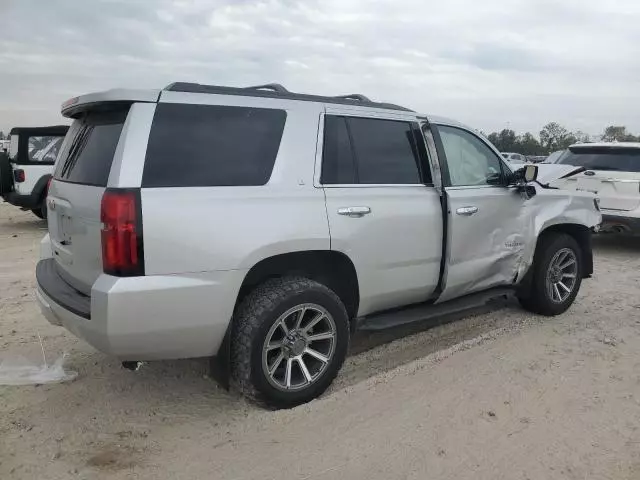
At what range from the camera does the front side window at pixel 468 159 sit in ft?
14.6

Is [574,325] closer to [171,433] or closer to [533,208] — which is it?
[533,208]

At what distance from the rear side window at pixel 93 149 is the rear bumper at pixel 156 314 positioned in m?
0.62

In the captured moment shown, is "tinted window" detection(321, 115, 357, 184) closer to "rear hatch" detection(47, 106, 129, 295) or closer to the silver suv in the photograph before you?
the silver suv

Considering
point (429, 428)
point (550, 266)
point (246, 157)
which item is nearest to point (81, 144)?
point (246, 157)

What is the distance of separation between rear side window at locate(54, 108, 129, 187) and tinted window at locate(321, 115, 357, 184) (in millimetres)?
1229

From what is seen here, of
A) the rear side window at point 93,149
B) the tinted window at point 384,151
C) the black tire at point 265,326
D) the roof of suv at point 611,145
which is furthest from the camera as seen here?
the roof of suv at point 611,145

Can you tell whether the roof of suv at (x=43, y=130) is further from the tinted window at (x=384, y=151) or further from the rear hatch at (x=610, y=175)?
the rear hatch at (x=610, y=175)

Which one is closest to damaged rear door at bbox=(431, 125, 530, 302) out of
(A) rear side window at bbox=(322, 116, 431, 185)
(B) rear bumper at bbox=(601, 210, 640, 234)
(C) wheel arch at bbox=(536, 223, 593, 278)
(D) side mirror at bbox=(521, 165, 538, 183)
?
(D) side mirror at bbox=(521, 165, 538, 183)

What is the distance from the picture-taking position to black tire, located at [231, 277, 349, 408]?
3209 millimetres

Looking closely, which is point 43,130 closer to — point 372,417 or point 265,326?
point 265,326

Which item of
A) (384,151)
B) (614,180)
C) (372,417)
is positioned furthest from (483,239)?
(614,180)

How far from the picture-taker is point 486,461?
9.62ft

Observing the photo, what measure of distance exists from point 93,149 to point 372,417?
227 cm

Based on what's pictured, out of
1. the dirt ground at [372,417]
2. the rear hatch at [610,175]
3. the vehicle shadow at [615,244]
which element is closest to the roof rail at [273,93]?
the dirt ground at [372,417]
